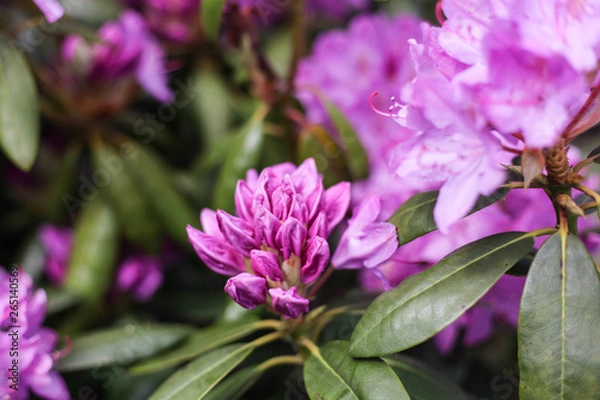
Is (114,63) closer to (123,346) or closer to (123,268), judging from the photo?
(123,268)

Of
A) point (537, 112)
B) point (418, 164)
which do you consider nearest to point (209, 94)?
point (418, 164)

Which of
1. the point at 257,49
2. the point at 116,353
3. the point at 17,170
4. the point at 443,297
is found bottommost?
the point at 116,353

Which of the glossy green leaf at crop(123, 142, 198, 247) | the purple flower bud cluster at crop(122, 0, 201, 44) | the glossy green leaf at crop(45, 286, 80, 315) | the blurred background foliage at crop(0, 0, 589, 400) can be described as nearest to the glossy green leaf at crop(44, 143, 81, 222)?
the blurred background foliage at crop(0, 0, 589, 400)

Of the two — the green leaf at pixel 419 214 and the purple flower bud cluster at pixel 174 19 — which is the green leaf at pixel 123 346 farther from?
the purple flower bud cluster at pixel 174 19

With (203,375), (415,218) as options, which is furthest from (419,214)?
(203,375)

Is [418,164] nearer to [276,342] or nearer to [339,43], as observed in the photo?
[276,342]

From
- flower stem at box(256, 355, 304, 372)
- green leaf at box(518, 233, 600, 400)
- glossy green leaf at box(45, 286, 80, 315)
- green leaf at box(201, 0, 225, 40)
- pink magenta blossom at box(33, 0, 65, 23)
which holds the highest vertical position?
pink magenta blossom at box(33, 0, 65, 23)

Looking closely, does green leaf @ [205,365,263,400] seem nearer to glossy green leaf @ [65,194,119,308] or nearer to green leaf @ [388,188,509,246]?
green leaf @ [388,188,509,246]
